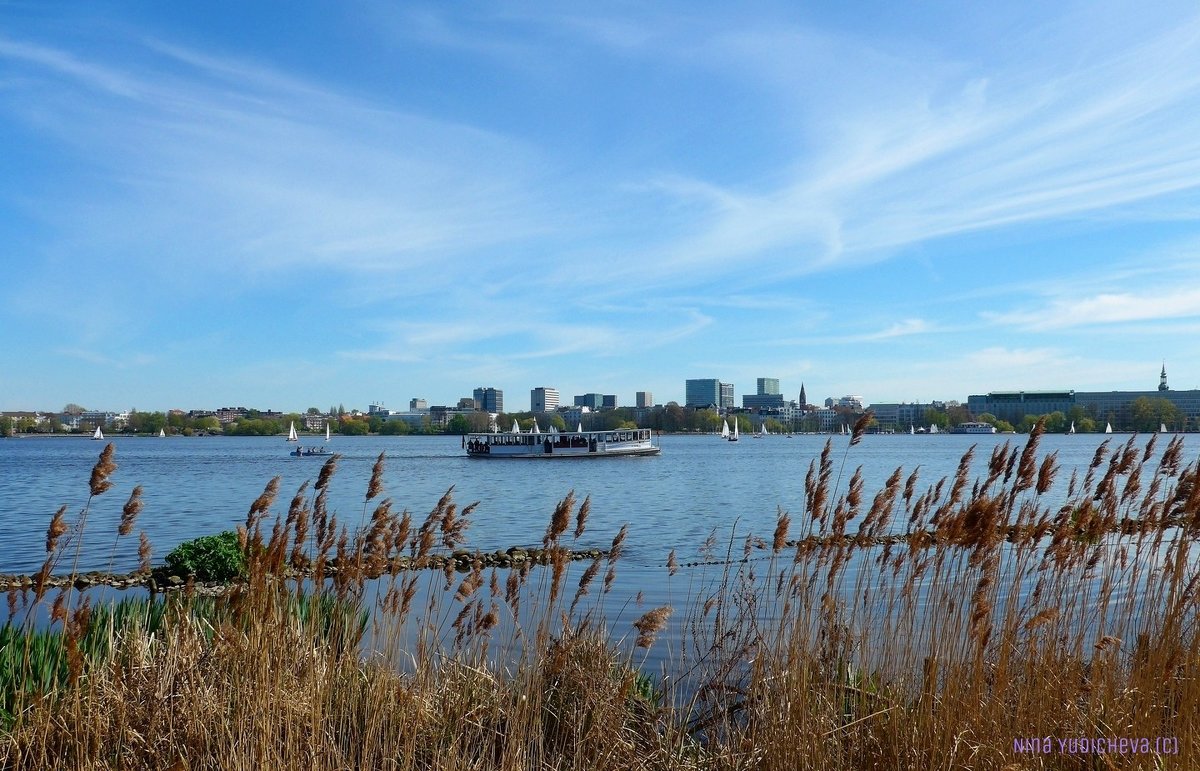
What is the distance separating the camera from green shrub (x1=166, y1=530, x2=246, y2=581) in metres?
16.5

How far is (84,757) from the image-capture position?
471cm

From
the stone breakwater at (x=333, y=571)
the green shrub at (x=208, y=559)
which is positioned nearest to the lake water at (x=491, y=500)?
the stone breakwater at (x=333, y=571)

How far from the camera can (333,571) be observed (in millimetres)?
20609

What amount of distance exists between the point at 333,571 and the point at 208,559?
431cm

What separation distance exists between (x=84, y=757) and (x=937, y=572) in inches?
190

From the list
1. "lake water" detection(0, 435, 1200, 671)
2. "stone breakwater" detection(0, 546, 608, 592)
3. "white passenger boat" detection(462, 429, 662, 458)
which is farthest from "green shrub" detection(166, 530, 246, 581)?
"white passenger boat" detection(462, 429, 662, 458)

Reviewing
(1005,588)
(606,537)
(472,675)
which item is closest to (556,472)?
(606,537)

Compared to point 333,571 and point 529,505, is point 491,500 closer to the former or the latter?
point 529,505

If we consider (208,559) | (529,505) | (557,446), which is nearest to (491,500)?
(529,505)

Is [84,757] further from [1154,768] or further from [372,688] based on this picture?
[1154,768]

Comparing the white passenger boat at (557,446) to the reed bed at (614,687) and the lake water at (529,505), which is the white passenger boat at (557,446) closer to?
the lake water at (529,505)

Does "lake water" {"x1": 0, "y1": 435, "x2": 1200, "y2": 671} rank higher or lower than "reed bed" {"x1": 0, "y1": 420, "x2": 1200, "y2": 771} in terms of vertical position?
lower

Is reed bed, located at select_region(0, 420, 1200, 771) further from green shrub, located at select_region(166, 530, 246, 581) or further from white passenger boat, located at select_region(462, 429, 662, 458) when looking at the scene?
white passenger boat, located at select_region(462, 429, 662, 458)

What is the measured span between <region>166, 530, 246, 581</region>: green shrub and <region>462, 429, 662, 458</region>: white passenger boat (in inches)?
2955
